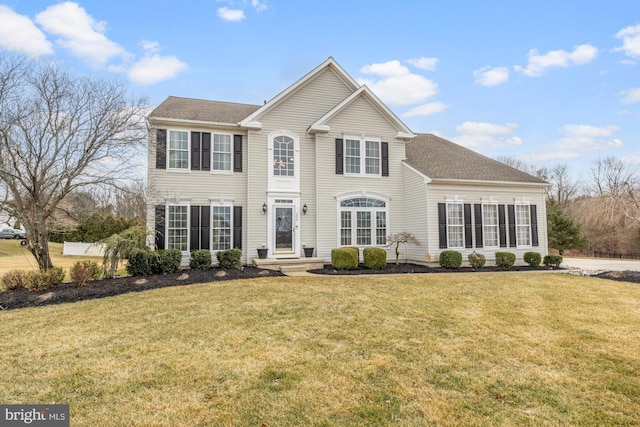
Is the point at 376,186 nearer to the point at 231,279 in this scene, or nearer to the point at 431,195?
the point at 431,195

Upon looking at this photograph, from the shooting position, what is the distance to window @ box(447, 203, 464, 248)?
1468 centimetres

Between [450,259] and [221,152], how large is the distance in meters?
10.3

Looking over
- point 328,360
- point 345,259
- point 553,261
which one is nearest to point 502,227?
point 553,261

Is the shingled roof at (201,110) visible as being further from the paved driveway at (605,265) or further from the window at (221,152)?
the paved driveway at (605,265)

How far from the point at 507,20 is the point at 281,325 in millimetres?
13548

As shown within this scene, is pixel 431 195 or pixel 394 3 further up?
pixel 394 3

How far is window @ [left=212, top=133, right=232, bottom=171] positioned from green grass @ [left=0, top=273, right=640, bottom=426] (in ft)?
23.6

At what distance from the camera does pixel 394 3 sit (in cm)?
1277

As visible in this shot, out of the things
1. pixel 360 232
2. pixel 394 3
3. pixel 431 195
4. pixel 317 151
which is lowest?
pixel 360 232

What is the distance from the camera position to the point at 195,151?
541 inches

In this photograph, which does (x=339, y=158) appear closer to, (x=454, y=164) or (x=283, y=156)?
(x=283, y=156)

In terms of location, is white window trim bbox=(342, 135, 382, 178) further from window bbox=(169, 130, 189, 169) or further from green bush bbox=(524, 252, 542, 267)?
green bush bbox=(524, 252, 542, 267)

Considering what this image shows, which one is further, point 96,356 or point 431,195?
point 431,195

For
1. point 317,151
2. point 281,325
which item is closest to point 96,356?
point 281,325
